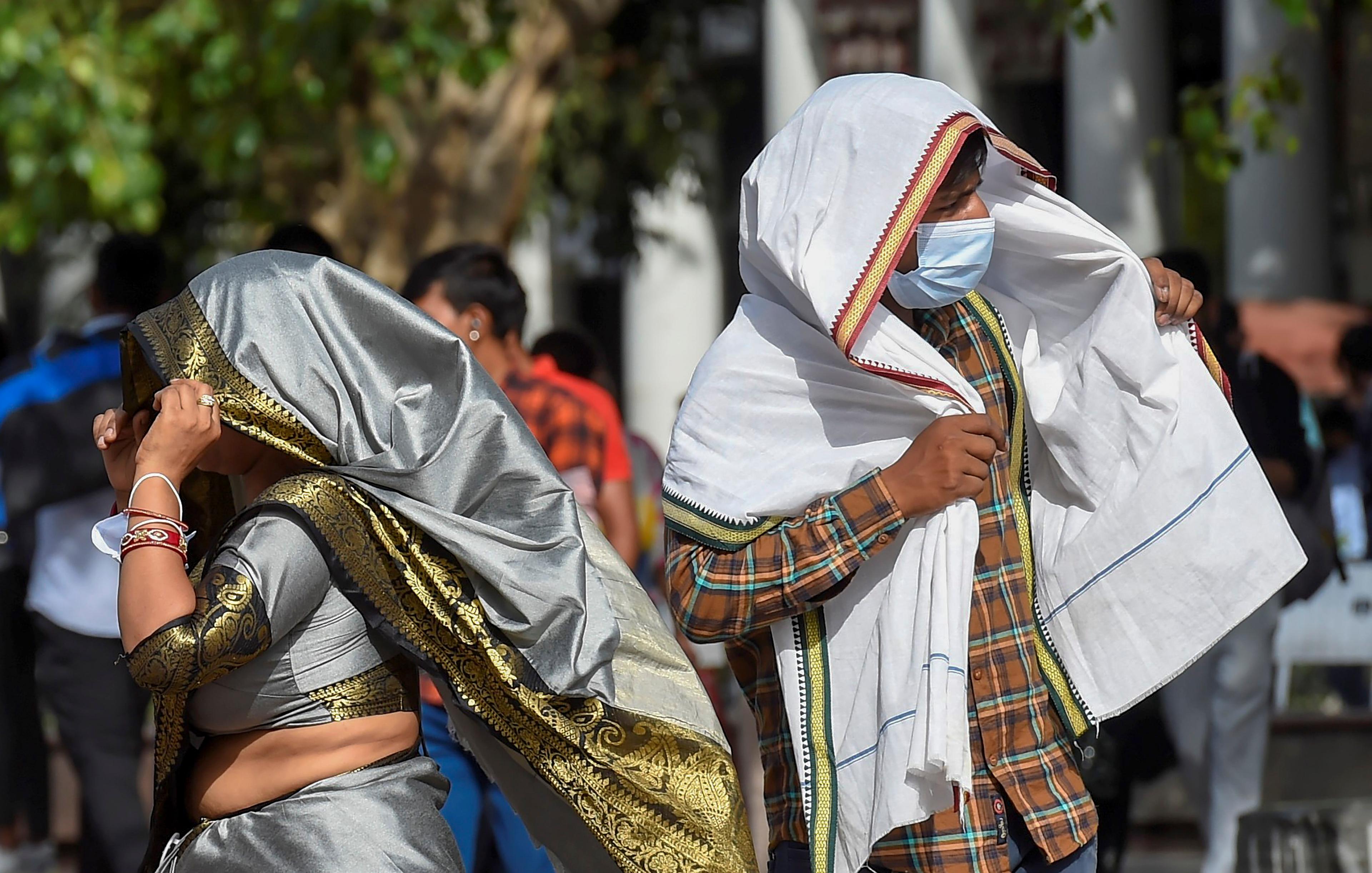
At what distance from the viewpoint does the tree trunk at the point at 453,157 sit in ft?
23.2

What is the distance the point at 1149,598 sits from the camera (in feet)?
8.10

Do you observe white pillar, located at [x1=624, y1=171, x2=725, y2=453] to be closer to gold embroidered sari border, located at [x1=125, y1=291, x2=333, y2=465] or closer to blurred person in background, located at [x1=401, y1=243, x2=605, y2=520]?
blurred person in background, located at [x1=401, y1=243, x2=605, y2=520]

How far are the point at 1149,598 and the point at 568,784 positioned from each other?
0.83 meters

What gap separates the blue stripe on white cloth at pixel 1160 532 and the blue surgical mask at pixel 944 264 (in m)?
0.42

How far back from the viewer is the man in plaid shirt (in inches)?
→ 90.3

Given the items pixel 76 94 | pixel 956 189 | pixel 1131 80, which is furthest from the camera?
pixel 1131 80

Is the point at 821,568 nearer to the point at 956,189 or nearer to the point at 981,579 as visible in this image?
the point at 981,579

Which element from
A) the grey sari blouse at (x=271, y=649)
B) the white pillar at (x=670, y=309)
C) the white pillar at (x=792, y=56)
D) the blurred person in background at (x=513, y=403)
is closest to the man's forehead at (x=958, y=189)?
the grey sari blouse at (x=271, y=649)

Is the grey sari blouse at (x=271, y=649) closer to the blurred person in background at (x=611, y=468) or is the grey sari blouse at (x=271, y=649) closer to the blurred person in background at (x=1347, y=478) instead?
the blurred person in background at (x=611, y=468)

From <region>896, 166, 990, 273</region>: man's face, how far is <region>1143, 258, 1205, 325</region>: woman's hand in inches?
11.7

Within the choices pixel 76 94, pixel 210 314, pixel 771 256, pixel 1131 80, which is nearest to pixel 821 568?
pixel 771 256

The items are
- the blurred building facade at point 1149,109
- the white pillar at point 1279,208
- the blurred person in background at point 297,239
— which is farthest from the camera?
the blurred building facade at point 1149,109

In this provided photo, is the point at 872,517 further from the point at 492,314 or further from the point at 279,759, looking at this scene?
the point at 492,314

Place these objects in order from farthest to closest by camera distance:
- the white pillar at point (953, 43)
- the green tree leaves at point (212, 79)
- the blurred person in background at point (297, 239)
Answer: the white pillar at point (953, 43) < the green tree leaves at point (212, 79) < the blurred person in background at point (297, 239)
